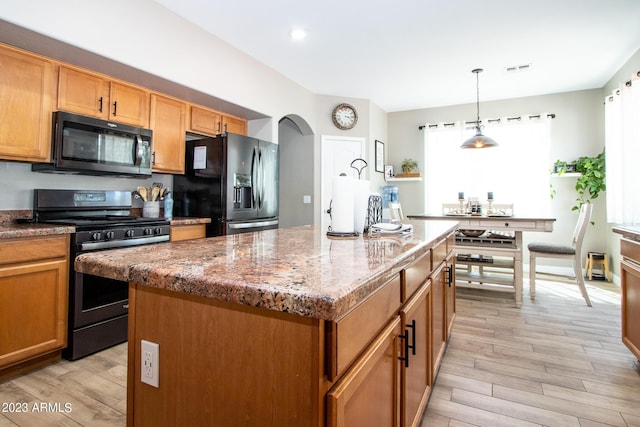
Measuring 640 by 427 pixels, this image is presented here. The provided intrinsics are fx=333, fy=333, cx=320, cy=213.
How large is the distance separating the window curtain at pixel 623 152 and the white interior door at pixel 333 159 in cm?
304

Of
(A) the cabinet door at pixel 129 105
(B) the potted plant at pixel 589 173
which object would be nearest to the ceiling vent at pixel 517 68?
(B) the potted plant at pixel 589 173

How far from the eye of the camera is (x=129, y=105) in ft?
9.01

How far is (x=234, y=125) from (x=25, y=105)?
6.47ft

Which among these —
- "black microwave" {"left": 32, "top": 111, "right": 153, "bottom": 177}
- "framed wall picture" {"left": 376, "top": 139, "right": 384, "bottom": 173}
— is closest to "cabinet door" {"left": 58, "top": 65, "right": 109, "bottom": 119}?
"black microwave" {"left": 32, "top": 111, "right": 153, "bottom": 177}

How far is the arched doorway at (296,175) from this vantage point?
16.1 feet

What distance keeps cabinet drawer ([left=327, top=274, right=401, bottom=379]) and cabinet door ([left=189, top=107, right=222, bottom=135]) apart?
2954mm

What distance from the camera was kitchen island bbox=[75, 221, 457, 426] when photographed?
0.62 m

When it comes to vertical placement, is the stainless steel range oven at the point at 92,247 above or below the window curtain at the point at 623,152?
below

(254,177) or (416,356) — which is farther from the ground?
(254,177)

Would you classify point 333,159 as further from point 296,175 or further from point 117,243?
point 117,243

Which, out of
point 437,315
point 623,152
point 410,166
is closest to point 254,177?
point 437,315

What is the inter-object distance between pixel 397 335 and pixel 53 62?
280 centimetres

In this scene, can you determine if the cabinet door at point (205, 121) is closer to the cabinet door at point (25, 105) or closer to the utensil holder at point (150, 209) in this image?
the utensil holder at point (150, 209)

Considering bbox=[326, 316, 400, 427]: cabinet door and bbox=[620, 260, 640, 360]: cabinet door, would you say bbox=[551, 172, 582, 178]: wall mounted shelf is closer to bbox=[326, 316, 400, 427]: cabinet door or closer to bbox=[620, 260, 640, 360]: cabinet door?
bbox=[620, 260, 640, 360]: cabinet door
